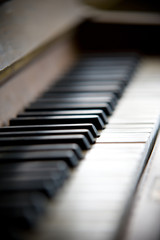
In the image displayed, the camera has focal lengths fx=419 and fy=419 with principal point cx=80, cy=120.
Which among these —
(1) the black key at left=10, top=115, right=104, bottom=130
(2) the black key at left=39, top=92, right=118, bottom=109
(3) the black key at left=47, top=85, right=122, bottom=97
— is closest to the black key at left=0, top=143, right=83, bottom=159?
(1) the black key at left=10, top=115, right=104, bottom=130

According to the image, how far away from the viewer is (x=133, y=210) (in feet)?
3.34

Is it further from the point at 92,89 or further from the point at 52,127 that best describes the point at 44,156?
the point at 92,89

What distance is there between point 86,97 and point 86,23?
3.66 feet

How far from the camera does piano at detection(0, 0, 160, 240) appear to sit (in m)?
0.98

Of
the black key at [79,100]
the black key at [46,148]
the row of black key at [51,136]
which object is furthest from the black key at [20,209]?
the black key at [79,100]

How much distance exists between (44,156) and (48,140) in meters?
0.15

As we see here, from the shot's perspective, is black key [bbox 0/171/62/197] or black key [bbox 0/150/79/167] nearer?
black key [bbox 0/171/62/197]

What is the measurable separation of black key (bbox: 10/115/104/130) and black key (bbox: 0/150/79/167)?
0.33 m

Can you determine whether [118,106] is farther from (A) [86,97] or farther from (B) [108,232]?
(B) [108,232]

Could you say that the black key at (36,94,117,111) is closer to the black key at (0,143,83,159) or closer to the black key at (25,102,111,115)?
the black key at (25,102,111,115)

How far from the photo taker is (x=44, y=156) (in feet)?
4.10

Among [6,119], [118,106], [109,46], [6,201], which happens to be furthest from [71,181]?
[109,46]

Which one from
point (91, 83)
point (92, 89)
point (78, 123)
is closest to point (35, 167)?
point (78, 123)

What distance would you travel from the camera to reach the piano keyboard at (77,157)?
96cm
